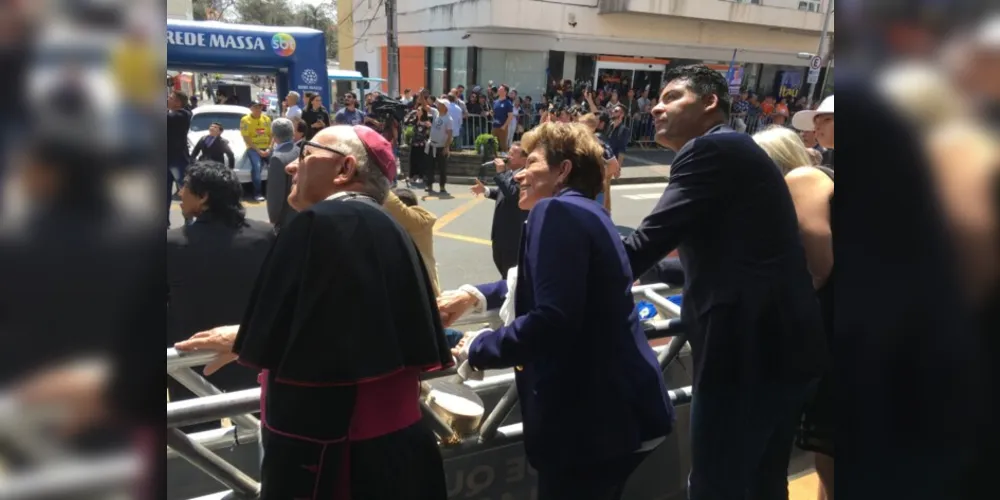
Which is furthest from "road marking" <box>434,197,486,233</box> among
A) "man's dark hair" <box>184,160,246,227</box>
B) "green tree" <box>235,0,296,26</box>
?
"green tree" <box>235,0,296,26</box>

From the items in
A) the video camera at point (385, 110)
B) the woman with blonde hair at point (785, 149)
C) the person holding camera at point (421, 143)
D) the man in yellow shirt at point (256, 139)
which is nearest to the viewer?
the woman with blonde hair at point (785, 149)

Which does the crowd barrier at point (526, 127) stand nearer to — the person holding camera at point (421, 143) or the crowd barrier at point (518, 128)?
the crowd barrier at point (518, 128)

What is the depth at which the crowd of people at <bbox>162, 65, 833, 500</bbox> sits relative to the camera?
4.46ft

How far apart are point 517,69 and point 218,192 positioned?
19.6m

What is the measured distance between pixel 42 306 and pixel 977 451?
2.85ft

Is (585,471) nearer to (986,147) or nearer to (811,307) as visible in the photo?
(811,307)

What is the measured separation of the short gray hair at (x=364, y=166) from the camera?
1.53 m

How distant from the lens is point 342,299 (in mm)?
1333

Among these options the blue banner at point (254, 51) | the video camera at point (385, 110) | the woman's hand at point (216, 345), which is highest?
the blue banner at point (254, 51)

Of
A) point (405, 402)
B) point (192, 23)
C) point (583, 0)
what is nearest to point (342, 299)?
point (405, 402)

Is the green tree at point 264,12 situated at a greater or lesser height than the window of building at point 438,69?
greater

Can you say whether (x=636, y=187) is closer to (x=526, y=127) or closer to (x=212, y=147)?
(x=526, y=127)

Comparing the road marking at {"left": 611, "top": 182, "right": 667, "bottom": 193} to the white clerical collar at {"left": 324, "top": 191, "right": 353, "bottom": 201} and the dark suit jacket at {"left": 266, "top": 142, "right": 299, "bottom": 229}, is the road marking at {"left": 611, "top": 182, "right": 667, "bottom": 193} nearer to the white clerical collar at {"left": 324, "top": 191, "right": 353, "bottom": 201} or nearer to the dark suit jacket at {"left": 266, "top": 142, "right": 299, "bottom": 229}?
the dark suit jacket at {"left": 266, "top": 142, "right": 299, "bottom": 229}

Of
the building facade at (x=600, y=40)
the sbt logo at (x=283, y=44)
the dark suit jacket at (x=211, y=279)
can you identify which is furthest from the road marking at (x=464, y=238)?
the building facade at (x=600, y=40)
